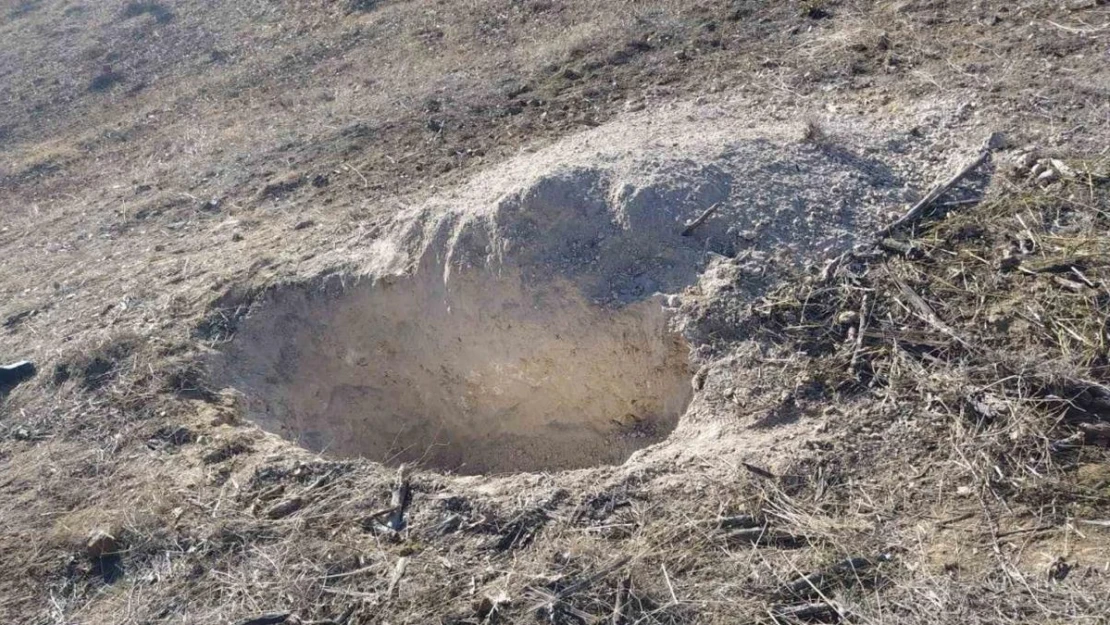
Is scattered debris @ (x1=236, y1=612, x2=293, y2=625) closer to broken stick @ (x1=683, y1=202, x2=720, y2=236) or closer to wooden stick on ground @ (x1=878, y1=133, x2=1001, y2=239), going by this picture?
broken stick @ (x1=683, y1=202, x2=720, y2=236)

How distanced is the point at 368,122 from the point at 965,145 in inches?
182

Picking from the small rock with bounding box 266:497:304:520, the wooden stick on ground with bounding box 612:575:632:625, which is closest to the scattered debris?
the small rock with bounding box 266:497:304:520

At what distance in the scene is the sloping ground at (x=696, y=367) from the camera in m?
3.48

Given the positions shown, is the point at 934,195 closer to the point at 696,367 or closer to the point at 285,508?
the point at 696,367

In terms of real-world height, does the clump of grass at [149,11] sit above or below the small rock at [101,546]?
above

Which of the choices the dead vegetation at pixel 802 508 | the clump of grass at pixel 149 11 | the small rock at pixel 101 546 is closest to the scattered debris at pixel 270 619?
the dead vegetation at pixel 802 508

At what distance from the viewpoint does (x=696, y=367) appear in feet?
15.0

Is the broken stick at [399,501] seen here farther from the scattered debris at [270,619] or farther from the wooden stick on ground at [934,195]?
the wooden stick on ground at [934,195]

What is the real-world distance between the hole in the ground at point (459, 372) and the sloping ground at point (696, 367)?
234mm

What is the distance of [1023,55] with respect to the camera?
5926mm

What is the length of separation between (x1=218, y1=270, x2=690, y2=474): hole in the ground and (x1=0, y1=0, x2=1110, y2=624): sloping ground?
234mm

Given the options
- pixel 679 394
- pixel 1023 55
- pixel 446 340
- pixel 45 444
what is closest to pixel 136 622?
pixel 45 444

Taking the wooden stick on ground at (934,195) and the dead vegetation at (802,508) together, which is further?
the wooden stick on ground at (934,195)

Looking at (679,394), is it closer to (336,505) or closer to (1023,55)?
(336,505)
